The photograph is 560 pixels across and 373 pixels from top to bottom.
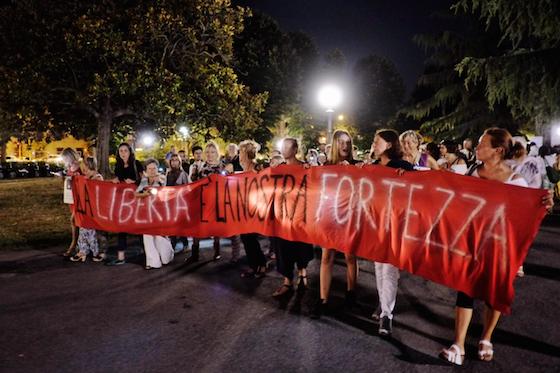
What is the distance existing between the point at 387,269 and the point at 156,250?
4.02 meters

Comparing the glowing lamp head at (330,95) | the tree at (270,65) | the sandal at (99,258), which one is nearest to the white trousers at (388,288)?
the sandal at (99,258)

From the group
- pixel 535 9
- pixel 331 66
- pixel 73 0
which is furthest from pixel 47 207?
pixel 331 66

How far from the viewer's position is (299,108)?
4484 cm

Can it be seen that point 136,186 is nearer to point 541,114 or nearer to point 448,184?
point 448,184

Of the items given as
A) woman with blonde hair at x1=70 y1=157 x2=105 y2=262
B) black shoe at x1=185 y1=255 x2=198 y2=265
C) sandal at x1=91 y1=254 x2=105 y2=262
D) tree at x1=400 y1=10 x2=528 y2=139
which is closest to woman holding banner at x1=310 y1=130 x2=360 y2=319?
black shoe at x1=185 y1=255 x2=198 y2=265

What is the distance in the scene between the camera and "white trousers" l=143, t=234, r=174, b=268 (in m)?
6.83

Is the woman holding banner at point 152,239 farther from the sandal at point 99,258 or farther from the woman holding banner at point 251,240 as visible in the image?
the woman holding banner at point 251,240

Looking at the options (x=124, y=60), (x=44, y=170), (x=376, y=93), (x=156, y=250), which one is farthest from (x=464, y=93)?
(x=376, y=93)

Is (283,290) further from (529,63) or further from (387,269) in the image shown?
(529,63)

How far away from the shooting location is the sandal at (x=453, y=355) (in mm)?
3697

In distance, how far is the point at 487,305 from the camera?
12.0ft

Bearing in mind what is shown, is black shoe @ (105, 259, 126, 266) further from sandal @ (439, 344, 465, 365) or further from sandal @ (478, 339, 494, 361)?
sandal @ (478, 339, 494, 361)

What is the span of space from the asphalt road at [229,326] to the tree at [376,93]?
56.4m

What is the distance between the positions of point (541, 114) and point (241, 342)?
472 inches
